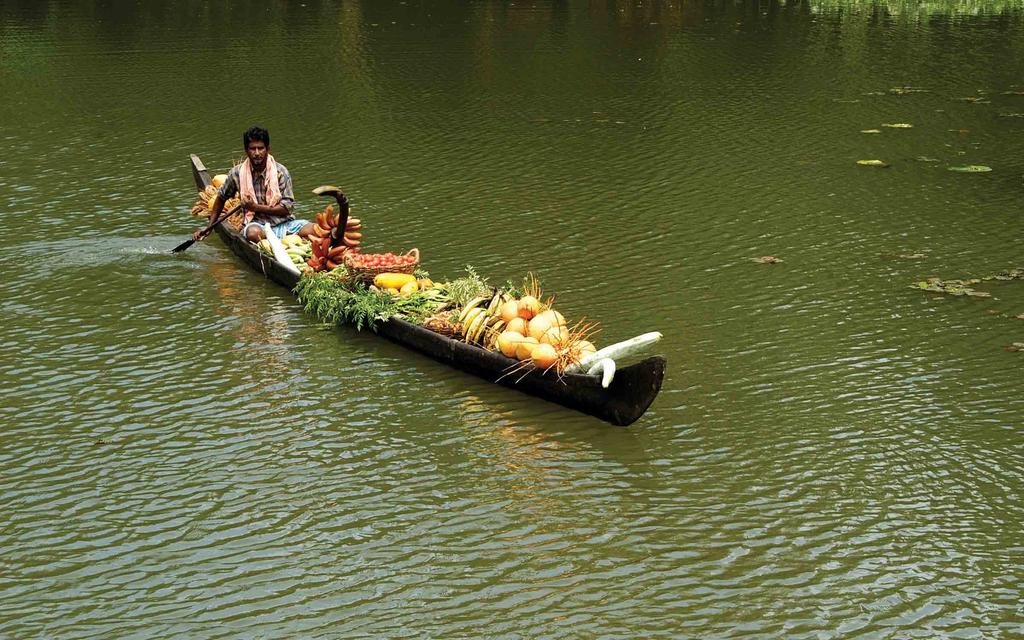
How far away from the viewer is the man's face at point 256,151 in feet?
36.6

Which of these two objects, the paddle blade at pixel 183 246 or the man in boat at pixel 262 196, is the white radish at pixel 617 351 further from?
the paddle blade at pixel 183 246

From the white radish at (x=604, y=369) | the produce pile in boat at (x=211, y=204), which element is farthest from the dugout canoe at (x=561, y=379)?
the produce pile in boat at (x=211, y=204)

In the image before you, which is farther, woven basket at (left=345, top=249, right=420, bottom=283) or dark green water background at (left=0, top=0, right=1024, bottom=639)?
woven basket at (left=345, top=249, right=420, bottom=283)

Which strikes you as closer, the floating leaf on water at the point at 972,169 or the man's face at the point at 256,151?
the man's face at the point at 256,151

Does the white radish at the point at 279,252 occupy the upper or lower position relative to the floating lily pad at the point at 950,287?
upper

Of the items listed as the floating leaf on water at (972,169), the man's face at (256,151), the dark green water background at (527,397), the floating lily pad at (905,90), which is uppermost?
the floating lily pad at (905,90)

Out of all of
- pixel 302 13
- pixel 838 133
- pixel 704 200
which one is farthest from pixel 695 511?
pixel 302 13

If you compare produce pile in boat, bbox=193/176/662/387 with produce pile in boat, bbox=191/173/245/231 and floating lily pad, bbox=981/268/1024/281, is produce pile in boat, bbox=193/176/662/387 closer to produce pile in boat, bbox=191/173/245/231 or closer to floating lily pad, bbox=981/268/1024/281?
produce pile in boat, bbox=191/173/245/231

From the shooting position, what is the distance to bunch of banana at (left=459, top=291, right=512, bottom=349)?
8711 mm

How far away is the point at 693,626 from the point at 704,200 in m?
7.82

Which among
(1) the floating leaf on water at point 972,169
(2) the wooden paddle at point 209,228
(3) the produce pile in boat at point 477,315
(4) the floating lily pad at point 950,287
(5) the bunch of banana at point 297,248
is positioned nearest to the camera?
(3) the produce pile in boat at point 477,315

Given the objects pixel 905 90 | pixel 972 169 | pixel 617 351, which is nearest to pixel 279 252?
pixel 617 351

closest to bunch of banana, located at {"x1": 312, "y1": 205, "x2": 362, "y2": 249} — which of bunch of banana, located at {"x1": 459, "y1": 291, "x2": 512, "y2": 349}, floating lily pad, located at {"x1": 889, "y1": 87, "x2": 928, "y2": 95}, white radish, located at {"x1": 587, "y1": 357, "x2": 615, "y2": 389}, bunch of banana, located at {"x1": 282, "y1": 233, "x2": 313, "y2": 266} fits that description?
bunch of banana, located at {"x1": 282, "y1": 233, "x2": 313, "y2": 266}

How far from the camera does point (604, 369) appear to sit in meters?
7.76
